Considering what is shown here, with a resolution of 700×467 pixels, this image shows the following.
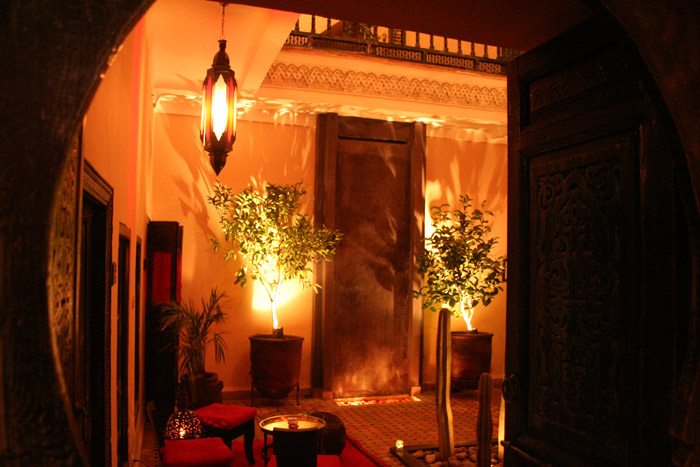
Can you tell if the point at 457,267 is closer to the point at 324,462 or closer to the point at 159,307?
the point at 159,307

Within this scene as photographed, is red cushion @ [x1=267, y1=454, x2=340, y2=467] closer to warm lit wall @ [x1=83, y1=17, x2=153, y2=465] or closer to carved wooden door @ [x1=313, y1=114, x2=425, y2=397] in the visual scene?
warm lit wall @ [x1=83, y1=17, x2=153, y2=465]

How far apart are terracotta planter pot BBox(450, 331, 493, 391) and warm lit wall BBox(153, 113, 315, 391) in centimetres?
174

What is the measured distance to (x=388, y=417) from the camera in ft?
20.2

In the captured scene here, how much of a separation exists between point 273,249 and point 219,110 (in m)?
2.73

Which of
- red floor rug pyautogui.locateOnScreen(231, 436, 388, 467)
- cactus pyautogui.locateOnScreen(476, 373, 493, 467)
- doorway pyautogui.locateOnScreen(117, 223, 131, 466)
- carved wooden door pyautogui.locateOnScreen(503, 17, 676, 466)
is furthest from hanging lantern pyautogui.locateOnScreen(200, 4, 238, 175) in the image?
red floor rug pyautogui.locateOnScreen(231, 436, 388, 467)

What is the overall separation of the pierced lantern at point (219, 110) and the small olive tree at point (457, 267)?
12.2ft

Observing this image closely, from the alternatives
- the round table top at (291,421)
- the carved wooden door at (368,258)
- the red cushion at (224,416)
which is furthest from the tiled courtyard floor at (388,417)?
the round table top at (291,421)

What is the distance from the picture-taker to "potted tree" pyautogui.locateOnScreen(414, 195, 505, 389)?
6.88 m

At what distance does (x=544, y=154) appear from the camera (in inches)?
88.9

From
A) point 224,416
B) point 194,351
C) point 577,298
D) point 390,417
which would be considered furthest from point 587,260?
point 390,417

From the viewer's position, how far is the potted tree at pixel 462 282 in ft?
22.6

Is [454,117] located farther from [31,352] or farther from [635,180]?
[31,352]

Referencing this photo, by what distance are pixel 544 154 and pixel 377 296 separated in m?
4.96

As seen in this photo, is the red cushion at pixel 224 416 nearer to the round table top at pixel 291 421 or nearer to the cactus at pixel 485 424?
the round table top at pixel 291 421
